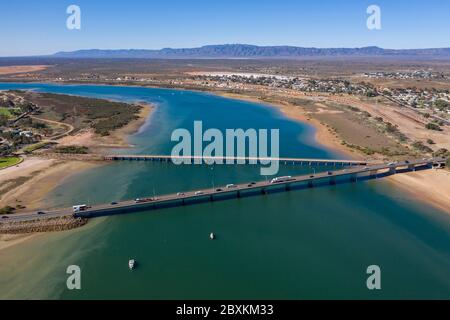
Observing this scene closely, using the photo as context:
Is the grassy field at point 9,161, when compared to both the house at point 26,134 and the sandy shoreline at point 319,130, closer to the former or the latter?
the house at point 26,134

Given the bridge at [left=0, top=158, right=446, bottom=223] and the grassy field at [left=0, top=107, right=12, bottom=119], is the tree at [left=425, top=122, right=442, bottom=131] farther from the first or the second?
the grassy field at [left=0, top=107, right=12, bottom=119]

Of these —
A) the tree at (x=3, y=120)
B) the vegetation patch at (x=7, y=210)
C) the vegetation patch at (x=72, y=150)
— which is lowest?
the vegetation patch at (x=7, y=210)

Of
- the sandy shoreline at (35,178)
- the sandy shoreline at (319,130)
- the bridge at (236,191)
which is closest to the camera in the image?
the bridge at (236,191)

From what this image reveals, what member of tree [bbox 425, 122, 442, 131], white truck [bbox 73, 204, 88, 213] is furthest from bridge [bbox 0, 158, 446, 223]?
tree [bbox 425, 122, 442, 131]

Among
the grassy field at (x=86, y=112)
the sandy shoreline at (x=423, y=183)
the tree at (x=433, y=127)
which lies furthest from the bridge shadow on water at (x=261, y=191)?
the grassy field at (x=86, y=112)

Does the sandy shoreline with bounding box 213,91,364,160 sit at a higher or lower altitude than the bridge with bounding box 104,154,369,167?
higher

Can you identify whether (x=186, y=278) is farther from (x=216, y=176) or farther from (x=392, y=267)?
(x=216, y=176)
